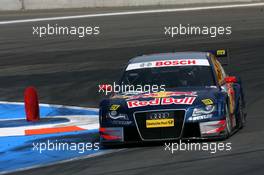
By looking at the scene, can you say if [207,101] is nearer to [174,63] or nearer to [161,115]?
[161,115]

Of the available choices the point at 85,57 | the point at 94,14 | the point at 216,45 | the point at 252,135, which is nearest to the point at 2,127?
the point at 252,135

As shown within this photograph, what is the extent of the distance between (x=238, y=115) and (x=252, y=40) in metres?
14.0

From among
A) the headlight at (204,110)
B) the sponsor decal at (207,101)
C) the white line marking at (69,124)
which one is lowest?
the white line marking at (69,124)

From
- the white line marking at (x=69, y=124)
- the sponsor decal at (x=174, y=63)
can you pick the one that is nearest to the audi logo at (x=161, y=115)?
the sponsor decal at (x=174, y=63)

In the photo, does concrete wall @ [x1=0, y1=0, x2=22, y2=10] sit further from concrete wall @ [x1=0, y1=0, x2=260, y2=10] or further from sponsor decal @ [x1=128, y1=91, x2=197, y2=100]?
sponsor decal @ [x1=128, y1=91, x2=197, y2=100]

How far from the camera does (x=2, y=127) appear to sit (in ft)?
49.4

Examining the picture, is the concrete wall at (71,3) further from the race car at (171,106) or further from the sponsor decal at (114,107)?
the sponsor decal at (114,107)

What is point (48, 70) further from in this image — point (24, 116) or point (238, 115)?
point (238, 115)

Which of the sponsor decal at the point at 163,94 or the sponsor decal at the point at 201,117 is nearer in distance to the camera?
the sponsor decal at the point at 201,117

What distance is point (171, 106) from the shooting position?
1170cm

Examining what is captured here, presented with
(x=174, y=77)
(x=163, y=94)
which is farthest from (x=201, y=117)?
(x=174, y=77)

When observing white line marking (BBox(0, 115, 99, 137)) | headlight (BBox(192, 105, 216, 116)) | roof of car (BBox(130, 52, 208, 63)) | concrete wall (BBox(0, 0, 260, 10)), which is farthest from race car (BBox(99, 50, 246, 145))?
concrete wall (BBox(0, 0, 260, 10))

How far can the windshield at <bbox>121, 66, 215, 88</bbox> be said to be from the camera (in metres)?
12.8

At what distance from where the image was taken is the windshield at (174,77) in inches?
505
